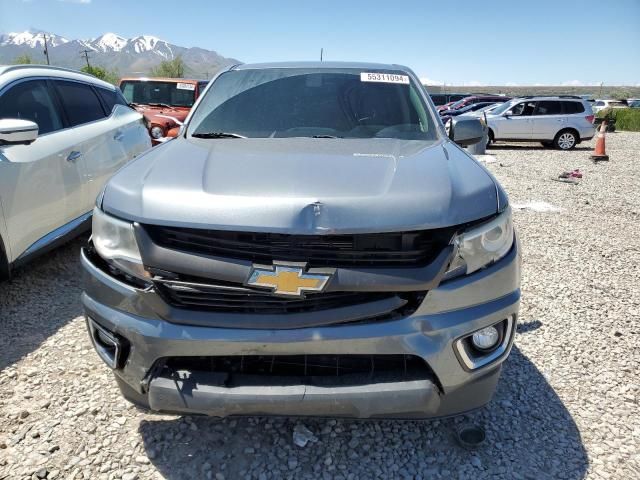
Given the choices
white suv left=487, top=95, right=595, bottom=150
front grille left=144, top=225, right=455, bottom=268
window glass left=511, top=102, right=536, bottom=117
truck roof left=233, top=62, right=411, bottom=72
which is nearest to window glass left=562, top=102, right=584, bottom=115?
white suv left=487, top=95, right=595, bottom=150

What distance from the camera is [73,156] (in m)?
3.94

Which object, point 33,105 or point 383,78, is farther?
point 33,105

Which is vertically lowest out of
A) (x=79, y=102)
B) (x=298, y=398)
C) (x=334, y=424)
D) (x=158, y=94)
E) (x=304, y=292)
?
(x=334, y=424)

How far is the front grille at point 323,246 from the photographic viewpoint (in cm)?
172

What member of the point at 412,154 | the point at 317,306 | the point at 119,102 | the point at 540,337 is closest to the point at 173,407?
the point at 317,306

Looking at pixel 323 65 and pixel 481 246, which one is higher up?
pixel 323 65

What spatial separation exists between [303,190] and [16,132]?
2364 millimetres

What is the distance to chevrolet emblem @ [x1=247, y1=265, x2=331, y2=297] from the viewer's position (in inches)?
65.9

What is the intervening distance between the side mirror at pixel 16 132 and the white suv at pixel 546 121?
49.0 feet

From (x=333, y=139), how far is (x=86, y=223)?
104 inches

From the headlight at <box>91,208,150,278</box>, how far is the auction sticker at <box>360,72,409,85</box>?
2.04 meters

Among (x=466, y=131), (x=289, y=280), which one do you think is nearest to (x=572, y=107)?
(x=466, y=131)

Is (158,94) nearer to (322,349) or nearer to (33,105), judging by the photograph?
(33,105)

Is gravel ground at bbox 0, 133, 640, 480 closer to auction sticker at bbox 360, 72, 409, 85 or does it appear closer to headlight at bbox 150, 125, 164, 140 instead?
auction sticker at bbox 360, 72, 409, 85
